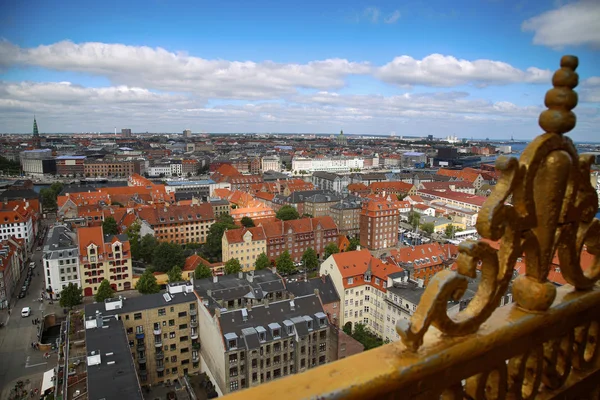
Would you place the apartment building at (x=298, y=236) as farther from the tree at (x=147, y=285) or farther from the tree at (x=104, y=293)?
A: the tree at (x=104, y=293)

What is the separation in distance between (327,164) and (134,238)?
96.3 m

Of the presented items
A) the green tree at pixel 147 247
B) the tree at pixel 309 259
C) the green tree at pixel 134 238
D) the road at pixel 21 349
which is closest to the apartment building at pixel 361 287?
the tree at pixel 309 259

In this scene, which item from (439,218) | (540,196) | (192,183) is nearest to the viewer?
(540,196)

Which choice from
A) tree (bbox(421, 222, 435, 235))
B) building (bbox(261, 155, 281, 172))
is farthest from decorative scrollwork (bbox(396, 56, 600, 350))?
building (bbox(261, 155, 281, 172))

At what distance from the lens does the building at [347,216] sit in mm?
58250

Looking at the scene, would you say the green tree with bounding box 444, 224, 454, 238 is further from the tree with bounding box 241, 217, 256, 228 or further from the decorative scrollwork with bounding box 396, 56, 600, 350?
the decorative scrollwork with bounding box 396, 56, 600, 350

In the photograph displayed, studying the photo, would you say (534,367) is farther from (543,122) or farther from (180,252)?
(180,252)

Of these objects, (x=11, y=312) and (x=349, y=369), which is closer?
(x=349, y=369)

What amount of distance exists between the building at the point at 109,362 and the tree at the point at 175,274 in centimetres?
1276

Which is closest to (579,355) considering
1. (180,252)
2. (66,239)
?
(180,252)

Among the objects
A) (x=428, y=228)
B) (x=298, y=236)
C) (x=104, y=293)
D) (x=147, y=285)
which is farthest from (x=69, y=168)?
(x=428, y=228)

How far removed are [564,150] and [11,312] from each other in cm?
4435

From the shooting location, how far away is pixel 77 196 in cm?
Answer: 6631

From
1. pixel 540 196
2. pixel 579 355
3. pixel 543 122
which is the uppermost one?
pixel 543 122
